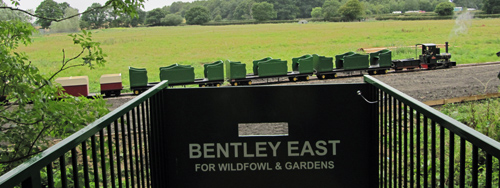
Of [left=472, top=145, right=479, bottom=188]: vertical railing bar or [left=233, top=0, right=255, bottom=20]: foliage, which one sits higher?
[left=233, top=0, right=255, bottom=20]: foliage

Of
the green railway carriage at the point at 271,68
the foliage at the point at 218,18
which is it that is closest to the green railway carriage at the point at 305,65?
the green railway carriage at the point at 271,68

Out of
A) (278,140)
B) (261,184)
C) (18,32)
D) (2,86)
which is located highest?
(18,32)

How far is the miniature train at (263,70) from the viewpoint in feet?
63.1

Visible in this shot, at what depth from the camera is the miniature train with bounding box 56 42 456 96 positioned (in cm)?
1922

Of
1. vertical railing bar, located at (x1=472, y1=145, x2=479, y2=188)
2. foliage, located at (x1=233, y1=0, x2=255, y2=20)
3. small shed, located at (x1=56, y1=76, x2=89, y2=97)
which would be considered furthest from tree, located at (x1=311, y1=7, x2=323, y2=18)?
vertical railing bar, located at (x1=472, y1=145, x2=479, y2=188)

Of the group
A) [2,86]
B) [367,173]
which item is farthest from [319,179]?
[2,86]

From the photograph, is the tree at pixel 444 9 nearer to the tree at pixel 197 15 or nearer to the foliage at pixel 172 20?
the tree at pixel 197 15

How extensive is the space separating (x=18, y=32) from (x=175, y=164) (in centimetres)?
276

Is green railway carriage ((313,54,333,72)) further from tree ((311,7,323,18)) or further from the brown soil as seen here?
tree ((311,7,323,18))

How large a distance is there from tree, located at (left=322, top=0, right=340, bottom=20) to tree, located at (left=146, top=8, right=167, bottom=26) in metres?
26.2

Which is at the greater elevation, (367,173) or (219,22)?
(219,22)

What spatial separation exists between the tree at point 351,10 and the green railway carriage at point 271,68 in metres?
54.6

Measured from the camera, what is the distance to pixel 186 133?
14.3ft

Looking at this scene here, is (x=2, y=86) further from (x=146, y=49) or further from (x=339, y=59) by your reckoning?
(x=146, y=49)
